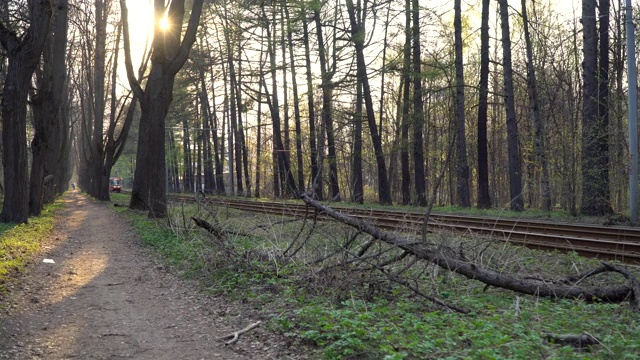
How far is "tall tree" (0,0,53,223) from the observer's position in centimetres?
1586

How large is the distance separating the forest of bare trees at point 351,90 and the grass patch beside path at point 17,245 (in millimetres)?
917

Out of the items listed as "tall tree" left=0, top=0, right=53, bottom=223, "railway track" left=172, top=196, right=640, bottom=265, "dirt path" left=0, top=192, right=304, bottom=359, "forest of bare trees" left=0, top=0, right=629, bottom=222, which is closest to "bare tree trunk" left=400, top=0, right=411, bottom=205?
"forest of bare trees" left=0, top=0, right=629, bottom=222

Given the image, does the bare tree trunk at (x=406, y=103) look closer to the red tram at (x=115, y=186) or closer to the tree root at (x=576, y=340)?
the tree root at (x=576, y=340)

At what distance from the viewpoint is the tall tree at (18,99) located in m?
15.9

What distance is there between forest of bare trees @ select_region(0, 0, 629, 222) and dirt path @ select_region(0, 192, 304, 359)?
2.80 meters

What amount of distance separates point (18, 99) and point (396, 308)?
46.2 feet

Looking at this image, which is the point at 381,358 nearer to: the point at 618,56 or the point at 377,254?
the point at 377,254

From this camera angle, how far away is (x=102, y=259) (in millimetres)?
12133

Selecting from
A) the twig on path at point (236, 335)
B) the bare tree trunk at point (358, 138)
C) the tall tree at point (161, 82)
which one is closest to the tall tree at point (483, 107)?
the bare tree trunk at point (358, 138)

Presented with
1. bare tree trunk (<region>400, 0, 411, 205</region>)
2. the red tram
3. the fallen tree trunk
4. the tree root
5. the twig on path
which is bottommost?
the twig on path

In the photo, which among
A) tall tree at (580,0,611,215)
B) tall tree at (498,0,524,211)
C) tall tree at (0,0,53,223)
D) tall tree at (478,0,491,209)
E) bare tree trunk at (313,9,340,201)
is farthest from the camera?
bare tree trunk at (313,9,340,201)

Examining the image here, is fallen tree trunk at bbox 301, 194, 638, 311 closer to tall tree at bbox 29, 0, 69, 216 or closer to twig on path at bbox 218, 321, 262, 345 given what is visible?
twig on path at bbox 218, 321, 262, 345

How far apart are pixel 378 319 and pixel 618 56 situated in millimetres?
21894

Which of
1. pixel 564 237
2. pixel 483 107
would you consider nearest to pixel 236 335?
pixel 564 237
